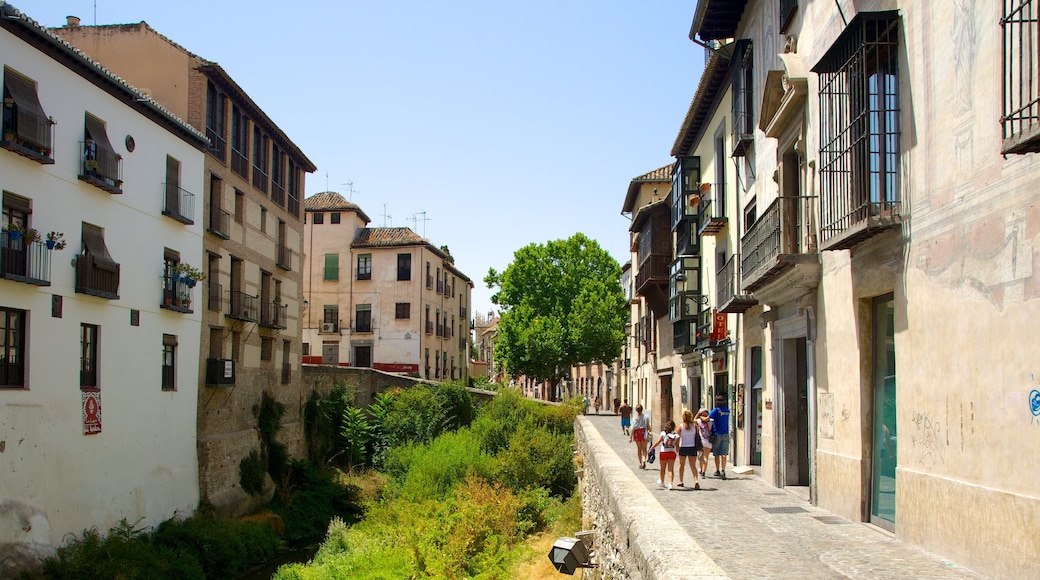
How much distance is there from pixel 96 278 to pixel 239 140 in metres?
10.6

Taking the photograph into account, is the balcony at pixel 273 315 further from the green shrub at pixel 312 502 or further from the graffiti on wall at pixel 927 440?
the graffiti on wall at pixel 927 440

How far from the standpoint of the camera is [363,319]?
53.0 metres

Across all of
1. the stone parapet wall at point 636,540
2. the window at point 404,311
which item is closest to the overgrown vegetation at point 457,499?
the stone parapet wall at point 636,540

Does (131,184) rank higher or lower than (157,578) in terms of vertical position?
higher

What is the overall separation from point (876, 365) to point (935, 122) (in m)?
3.29

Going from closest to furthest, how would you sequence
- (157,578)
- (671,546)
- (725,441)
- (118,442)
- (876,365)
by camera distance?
(671,546), (876,365), (725,441), (157,578), (118,442)

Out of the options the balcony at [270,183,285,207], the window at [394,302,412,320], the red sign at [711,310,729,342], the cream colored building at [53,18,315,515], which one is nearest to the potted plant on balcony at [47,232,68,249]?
the cream colored building at [53,18,315,515]

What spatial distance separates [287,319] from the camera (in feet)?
111

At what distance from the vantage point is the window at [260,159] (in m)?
30.1

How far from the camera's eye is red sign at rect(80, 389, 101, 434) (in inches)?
736

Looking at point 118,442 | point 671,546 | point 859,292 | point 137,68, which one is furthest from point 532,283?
point 671,546

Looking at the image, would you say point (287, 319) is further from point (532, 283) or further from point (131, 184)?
point (532, 283)

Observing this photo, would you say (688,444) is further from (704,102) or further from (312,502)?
(312,502)

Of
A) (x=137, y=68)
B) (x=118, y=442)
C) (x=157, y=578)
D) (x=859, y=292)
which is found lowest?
(x=157, y=578)
